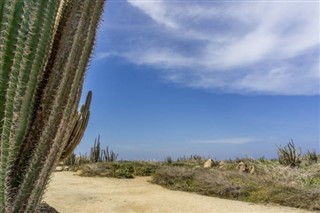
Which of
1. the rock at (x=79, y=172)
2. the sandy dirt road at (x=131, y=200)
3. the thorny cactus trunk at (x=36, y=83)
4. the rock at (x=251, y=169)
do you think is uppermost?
the thorny cactus trunk at (x=36, y=83)

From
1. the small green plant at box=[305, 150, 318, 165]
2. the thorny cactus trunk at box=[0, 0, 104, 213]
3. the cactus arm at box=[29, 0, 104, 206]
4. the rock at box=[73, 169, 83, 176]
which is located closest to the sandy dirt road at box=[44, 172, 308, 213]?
the rock at box=[73, 169, 83, 176]

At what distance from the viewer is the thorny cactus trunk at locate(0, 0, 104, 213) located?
9.58 feet

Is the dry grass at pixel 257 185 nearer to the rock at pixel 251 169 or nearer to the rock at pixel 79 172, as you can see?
the rock at pixel 251 169

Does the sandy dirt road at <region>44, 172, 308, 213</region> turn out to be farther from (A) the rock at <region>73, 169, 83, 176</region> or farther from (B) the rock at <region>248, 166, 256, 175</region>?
(B) the rock at <region>248, 166, 256, 175</region>

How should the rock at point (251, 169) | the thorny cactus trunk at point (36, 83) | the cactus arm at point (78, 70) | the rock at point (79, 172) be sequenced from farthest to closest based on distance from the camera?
the rock at point (251, 169) → the rock at point (79, 172) → the cactus arm at point (78, 70) → the thorny cactus trunk at point (36, 83)

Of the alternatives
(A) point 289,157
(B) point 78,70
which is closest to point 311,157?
(A) point 289,157

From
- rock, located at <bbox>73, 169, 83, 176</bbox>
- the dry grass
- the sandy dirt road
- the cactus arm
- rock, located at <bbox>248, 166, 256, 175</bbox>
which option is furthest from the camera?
rock, located at <bbox>248, 166, 256, 175</bbox>

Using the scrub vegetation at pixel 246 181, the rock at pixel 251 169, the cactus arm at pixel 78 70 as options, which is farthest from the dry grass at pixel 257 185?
the cactus arm at pixel 78 70

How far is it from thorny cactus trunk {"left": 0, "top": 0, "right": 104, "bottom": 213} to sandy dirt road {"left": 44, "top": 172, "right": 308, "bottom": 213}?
4705mm

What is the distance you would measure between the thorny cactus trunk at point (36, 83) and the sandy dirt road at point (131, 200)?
15.4 ft

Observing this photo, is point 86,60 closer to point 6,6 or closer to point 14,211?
point 6,6

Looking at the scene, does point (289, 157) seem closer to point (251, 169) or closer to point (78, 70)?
point (251, 169)

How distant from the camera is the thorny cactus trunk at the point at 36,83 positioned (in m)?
2.92

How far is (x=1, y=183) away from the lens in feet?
9.97
